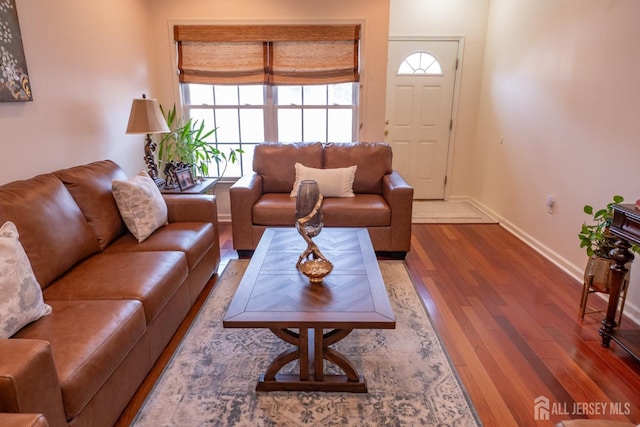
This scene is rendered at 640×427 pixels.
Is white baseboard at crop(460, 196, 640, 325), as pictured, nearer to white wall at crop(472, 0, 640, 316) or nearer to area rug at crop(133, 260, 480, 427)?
white wall at crop(472, 0, 640, 316)

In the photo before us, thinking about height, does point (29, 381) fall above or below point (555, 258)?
above

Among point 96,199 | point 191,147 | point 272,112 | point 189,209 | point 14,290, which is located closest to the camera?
point 14,290

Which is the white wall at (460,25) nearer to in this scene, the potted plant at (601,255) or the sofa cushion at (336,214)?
the sofa cushion at (336,214)

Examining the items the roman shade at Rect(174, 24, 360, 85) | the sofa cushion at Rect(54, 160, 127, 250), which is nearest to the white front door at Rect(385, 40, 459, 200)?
the roman shade at Rect(174, 24, 360, 85)

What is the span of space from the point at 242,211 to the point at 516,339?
7.34 feet

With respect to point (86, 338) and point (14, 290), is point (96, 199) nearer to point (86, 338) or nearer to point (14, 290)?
point (14, 290)

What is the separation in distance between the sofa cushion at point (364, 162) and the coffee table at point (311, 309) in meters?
1.54

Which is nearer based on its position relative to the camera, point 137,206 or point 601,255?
point 601,255

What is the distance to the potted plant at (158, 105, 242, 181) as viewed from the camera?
406 centimetres

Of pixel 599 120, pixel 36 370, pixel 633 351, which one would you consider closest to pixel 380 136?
pixel 599 120

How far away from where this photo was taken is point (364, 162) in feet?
12.6

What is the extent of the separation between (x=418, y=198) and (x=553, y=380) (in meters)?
3.72

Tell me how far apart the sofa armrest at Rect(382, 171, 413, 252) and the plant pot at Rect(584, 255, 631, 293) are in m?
1.32

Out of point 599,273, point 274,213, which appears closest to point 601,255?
point 599,273
